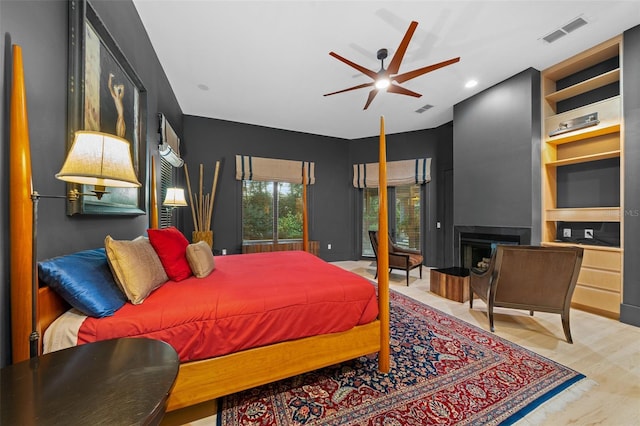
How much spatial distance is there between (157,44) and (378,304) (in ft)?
11.6

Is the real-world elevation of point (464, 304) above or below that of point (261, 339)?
below

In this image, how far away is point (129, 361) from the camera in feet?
2.92

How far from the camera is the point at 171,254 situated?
1868 millimetres

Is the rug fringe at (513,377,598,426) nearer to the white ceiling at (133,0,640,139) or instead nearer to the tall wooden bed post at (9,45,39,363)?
the tall wooden bed post at (9,45,39,363)

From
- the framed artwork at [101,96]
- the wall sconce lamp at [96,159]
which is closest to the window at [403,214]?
the framed artwork at [101,96]

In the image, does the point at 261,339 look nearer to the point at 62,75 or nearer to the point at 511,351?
the point at 62,75

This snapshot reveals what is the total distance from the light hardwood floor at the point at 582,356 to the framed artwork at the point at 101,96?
1.51 m

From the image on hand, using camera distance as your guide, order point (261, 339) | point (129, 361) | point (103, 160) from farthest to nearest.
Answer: point (261, 339)
point (103, 160)
point (129, 361)

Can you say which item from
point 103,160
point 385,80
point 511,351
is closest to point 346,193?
point 385,80

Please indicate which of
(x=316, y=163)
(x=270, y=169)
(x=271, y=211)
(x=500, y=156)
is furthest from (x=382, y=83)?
Result: (x=271, y=211)

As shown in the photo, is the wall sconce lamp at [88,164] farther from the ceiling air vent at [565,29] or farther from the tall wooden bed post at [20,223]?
the ceiling air vent at [565,29]

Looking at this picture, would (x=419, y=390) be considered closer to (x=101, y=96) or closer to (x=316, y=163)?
(x=101, y=96)

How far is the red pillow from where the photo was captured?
1819 millimetres

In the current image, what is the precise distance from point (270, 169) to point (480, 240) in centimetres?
410
